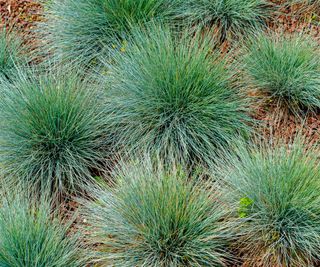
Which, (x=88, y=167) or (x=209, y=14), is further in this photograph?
(x=209, y=14)

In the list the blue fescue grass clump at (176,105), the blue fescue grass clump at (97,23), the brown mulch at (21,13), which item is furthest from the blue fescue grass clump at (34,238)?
the brown mulch at (21,13)

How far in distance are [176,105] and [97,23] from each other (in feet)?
4.03

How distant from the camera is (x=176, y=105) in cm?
463

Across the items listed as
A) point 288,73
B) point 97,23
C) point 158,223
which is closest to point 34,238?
point 158,223

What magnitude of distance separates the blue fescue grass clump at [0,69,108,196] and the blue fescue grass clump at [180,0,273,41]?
132cm

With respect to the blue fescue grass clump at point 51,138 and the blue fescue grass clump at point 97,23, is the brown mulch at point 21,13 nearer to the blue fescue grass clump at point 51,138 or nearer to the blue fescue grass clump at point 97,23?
the blue fescue grass clump at point 97,23

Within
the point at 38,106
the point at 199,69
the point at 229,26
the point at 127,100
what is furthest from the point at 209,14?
the point at 38,106

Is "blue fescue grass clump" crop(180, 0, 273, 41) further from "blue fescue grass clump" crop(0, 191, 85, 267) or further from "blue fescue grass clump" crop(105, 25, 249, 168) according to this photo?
"blue fescue grass clump" crop(0, 191, 85, 267)

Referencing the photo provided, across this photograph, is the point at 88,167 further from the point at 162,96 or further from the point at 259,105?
the point at 259,105

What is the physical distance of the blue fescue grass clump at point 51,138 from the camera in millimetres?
4559

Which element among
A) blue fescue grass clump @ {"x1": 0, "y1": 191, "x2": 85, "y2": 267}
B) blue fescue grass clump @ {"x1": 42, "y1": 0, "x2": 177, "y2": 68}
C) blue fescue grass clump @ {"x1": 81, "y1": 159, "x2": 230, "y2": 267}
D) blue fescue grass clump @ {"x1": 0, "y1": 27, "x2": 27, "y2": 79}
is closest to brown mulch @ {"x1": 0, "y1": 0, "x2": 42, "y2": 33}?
blue fescue grass clump @ {"x1": 0, "y1": 27, "x2": 27, "y2": 79}

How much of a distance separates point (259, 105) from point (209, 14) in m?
1.03

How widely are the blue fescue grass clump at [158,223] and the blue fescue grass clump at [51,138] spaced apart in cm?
45

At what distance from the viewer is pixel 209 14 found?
5395 millimetres
